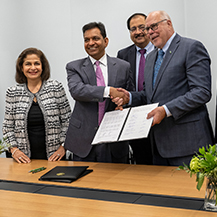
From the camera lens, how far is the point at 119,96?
2.84 metres

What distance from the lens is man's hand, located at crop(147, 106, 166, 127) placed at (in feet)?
8.02

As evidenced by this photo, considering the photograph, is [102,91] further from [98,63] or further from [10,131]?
[10,131]

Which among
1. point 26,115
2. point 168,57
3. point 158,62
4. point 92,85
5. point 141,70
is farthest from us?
point 141,70

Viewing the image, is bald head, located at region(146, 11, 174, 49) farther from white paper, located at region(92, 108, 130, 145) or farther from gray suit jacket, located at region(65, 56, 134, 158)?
white paper, located at region(92, 108, 130, 145)

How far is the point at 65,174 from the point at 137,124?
65 centimetres

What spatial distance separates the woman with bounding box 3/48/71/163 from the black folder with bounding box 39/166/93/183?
2.11ft

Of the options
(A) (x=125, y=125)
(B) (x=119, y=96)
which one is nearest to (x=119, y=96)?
(B) (x=119, y=96)

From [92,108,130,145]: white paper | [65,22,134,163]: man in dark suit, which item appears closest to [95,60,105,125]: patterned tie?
[65,22,134,163]: man in dark suit

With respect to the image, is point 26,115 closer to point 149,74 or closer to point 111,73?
point 111,73

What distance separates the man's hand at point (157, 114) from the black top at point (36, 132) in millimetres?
1249

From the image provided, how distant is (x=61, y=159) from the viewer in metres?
3.22

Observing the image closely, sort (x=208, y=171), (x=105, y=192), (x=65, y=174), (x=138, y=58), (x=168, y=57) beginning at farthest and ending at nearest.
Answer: (x=138, y=58) < (x=168, y=57) < (x=65, y=174) < (x=105, y=192) < (x=208, y=171)

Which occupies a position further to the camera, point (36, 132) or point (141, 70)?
point (141, 70)

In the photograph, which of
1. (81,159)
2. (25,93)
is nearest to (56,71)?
(25,93)
